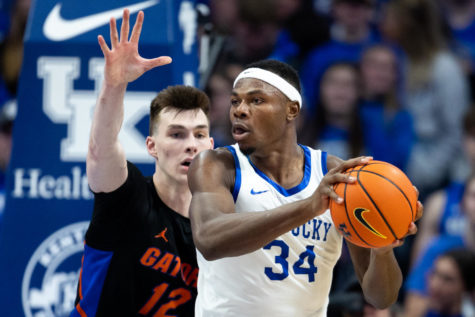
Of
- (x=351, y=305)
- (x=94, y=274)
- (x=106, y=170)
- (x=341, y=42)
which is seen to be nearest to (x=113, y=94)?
(x=106, y=170)

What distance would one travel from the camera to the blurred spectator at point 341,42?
9391mm

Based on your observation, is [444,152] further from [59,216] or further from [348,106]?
[59,216]

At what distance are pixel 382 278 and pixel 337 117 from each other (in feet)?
15.8

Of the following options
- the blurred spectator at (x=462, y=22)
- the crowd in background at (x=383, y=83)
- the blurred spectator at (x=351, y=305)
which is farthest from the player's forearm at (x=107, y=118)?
the blurred spectator at (x=462, y=22)

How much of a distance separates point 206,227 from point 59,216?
212 centimetres

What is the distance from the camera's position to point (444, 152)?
30.7 ft

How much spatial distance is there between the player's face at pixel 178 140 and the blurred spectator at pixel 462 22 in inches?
232

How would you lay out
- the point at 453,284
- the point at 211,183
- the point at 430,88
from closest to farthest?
the point at 211,183 < the point at 453,284 < the point at 430,88

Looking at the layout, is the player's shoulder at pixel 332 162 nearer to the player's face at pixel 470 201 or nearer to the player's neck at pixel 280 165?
the player's neck at pixel 280 165

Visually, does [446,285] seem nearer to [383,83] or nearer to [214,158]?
[383,83]

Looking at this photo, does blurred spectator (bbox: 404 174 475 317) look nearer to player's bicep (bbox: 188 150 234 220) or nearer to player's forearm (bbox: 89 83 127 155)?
player's bicep (bbox: 188 150 234 220)

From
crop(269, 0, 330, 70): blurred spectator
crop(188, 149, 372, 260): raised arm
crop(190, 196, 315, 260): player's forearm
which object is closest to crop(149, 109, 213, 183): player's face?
crop(188, 149, 372, 260): raised arm

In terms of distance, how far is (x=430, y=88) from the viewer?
9508 mm

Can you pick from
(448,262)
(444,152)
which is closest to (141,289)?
(448,262)
